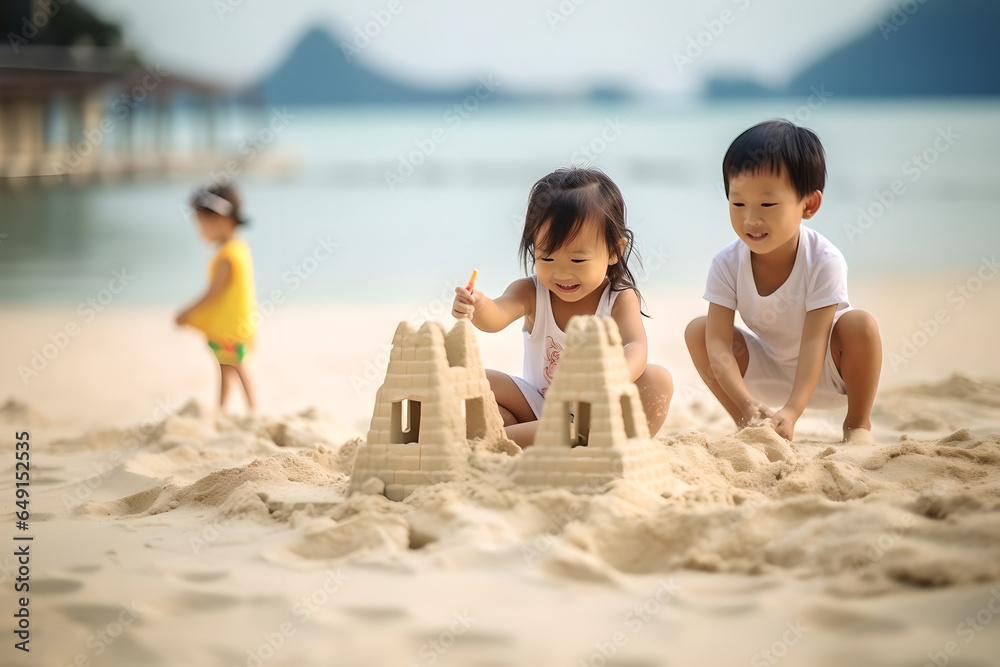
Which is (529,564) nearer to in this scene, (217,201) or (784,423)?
(784,423)

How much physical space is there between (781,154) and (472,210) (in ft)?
39.2

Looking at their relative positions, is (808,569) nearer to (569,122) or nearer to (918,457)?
(918,457)

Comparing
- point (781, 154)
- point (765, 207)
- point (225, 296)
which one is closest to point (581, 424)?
point (765, 207)

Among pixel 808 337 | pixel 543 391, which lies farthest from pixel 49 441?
pixel 808 337

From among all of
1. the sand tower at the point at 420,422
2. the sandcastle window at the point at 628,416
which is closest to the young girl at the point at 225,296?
the sand tower at the point at 420,422

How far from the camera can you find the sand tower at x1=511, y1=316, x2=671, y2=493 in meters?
2.41

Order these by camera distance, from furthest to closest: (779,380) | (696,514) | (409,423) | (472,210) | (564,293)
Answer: (472,210) → (779,380) → (564,293) → (409,423) → (696,514)

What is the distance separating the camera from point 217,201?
5484mm

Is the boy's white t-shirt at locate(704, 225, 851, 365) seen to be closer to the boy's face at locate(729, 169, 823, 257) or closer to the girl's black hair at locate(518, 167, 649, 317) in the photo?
the boy's face at locate(729, 169, 823, 257)

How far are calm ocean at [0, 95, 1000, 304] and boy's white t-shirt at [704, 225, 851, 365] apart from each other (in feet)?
10.6

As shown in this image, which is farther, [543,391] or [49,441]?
[49,441]

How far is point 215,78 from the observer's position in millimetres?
26891

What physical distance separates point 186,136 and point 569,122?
1259 cm

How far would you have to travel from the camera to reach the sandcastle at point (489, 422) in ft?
7.97
